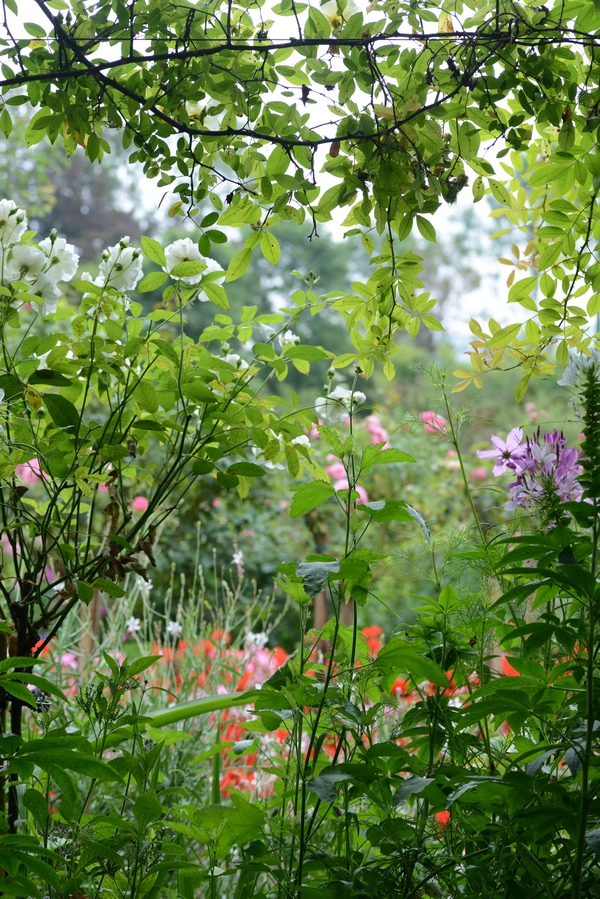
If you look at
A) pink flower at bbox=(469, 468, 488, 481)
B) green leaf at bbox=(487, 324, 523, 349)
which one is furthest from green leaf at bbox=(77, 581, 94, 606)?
pink flower at bbox=(469, 468, 488, 481)

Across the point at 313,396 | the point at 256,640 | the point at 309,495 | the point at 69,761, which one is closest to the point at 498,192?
the point at 309,495

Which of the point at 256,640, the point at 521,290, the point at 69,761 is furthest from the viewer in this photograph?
the point at 256,640

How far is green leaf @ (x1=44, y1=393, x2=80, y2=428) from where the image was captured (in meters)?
1.02

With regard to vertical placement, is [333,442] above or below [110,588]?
above

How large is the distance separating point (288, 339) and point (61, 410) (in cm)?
44

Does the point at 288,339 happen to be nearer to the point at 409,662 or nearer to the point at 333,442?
the point at 333,442

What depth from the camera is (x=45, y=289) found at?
3.87 feet

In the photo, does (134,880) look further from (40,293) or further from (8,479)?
(40,293)

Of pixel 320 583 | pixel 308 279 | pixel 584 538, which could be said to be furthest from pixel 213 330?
pixel 584 538

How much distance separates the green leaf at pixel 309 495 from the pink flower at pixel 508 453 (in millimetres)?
283

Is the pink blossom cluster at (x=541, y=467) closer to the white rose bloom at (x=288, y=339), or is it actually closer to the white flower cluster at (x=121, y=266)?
the white rose bloom at (x=288, y=339)

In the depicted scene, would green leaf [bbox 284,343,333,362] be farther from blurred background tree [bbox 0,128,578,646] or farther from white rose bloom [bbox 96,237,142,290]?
white rose bloom [bbox 96,237,142,290]

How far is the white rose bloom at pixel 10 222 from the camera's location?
1140 millimetres

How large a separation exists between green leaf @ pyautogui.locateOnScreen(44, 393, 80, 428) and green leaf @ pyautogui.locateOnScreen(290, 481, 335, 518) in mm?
330
